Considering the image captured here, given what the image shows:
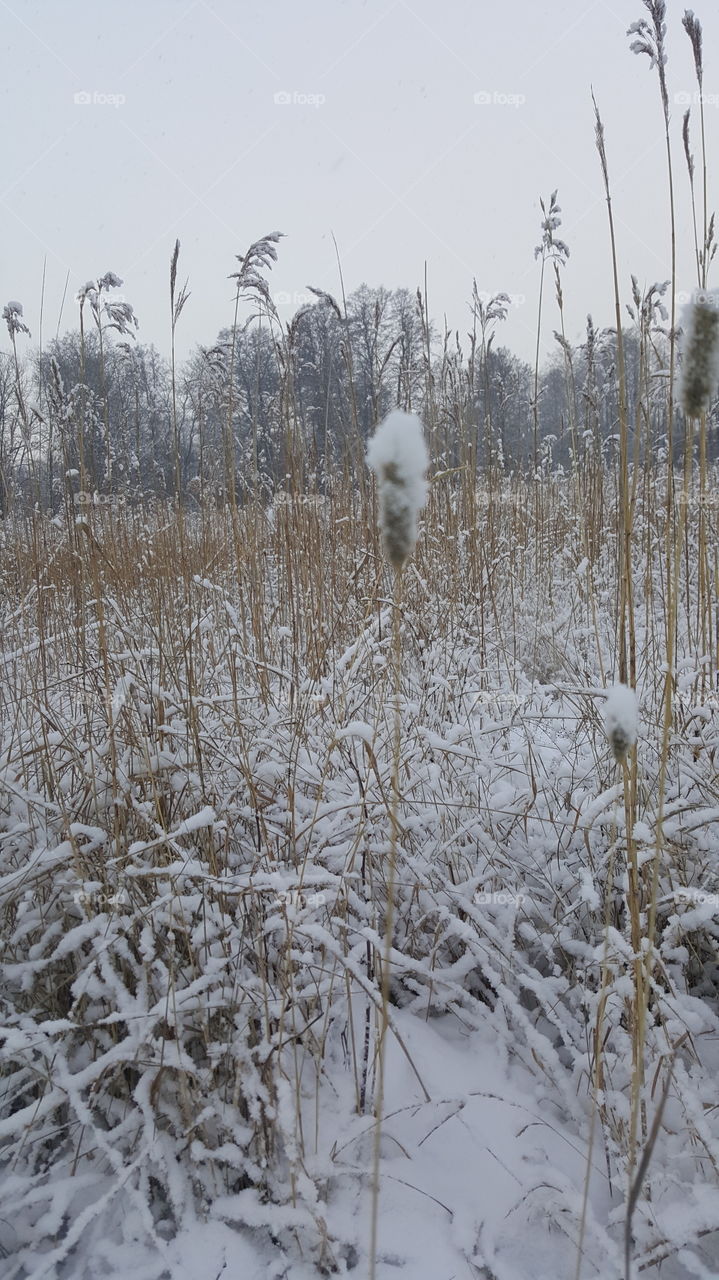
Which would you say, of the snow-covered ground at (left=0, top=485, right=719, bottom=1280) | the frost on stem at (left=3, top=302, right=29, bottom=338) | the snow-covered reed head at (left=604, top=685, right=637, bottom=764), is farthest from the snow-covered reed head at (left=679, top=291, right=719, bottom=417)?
the frost on stem at (left=3, top=302, right=29, bottom=338)

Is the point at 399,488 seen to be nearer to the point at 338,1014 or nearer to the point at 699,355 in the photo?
the point at 699,355

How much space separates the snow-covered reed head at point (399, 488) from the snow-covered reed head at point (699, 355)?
0.28m

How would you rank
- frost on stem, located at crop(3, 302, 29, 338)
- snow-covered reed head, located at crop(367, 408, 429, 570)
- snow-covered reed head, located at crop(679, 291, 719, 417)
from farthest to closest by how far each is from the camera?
1. frost on stem, located at crop(3, 302, 29, 338)
2. snow-covered reed head, located at crop(679, 291, 719, 417)
3. snow-covered reed head, located at crop(367, 408, 429, 570)

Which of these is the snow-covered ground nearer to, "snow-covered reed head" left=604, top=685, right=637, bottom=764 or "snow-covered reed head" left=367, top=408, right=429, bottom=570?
"snow-covered reed head" left=604, top=685, right=637, bottom=764

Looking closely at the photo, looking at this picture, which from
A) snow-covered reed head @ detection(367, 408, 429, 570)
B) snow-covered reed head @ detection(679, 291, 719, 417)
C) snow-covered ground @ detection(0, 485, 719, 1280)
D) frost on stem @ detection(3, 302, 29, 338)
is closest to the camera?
snow-covered reed head @ detection(367, 408, 429, 570)

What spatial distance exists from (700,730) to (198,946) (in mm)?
1325

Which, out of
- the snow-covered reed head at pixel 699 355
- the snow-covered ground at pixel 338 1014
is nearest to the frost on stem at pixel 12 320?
the snow-covered ground at pixel 338 1014

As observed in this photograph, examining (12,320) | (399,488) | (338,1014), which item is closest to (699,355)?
(399,488)

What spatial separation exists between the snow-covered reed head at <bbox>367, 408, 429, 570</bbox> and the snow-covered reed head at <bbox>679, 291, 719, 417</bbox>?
284mm

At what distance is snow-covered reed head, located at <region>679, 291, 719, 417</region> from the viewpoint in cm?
60

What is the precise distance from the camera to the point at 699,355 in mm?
606

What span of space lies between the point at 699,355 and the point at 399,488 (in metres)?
0.34

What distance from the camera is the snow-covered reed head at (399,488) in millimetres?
488

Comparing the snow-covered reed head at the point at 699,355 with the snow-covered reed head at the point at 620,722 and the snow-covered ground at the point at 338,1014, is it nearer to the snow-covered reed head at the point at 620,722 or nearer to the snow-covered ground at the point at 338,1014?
the snow-covered reed head at the point at 620,722
